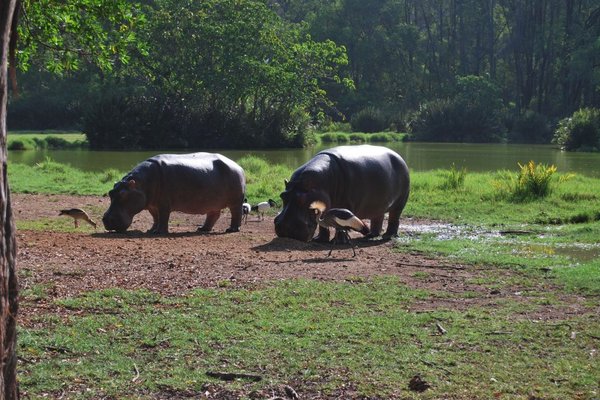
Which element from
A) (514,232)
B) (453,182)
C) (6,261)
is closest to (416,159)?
(453,182)

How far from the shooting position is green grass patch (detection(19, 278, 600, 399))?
5.82 m

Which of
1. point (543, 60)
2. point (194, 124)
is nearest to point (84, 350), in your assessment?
point (194, 124)

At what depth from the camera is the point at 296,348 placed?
6.61 metres

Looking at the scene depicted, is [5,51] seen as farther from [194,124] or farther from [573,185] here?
[194,124]

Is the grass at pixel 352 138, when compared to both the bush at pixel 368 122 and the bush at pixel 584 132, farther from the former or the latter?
the bush at pixel 584 132

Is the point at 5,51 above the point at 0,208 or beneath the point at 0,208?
above

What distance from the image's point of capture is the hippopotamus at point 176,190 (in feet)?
43.0

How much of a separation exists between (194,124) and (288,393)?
3881 cm

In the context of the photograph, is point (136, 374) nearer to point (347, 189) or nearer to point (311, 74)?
point (347, 189)

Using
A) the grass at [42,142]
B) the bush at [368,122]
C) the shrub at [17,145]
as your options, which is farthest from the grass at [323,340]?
the bush at [368,122]

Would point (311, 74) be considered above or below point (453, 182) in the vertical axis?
above

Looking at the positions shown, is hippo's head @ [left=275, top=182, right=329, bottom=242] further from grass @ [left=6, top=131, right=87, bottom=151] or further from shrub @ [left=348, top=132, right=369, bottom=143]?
shrub @ [left=348, top=132, right=369, bottom=143]

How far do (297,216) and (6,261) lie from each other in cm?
821

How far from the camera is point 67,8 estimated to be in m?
11.7
